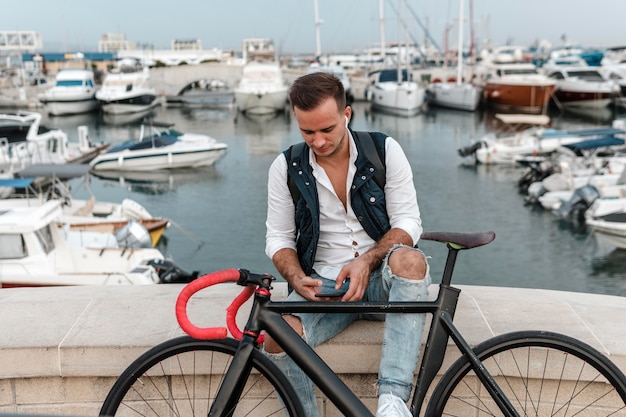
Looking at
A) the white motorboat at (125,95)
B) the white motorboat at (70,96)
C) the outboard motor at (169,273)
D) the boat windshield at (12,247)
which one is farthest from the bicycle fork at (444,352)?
the white motorboat at (70,96)

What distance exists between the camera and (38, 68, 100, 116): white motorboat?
1938 inches

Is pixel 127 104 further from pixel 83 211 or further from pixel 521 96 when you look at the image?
pixel 83 211

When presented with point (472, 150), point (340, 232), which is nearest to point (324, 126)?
point (340, 232)

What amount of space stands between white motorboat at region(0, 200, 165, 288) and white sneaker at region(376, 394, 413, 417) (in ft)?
33.8

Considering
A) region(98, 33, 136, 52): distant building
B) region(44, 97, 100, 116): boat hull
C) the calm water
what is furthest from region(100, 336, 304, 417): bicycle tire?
region(98, 33, 136, 52): distant building

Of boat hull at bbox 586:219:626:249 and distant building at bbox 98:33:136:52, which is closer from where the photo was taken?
boat hull at bbox 586:219:626:249

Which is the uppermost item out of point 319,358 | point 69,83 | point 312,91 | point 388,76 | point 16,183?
point 312,91

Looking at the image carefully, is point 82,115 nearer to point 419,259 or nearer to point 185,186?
point 185,186

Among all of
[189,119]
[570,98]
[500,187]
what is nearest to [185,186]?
[500,187]

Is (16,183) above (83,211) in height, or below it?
above

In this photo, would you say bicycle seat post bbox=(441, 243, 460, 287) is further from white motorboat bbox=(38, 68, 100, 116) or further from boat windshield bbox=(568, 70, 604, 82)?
white motorboat bbox=(38, 68, 100, 116)

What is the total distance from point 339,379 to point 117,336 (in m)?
1.04

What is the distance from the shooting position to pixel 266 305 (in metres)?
2.23

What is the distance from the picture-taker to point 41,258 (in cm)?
1175
